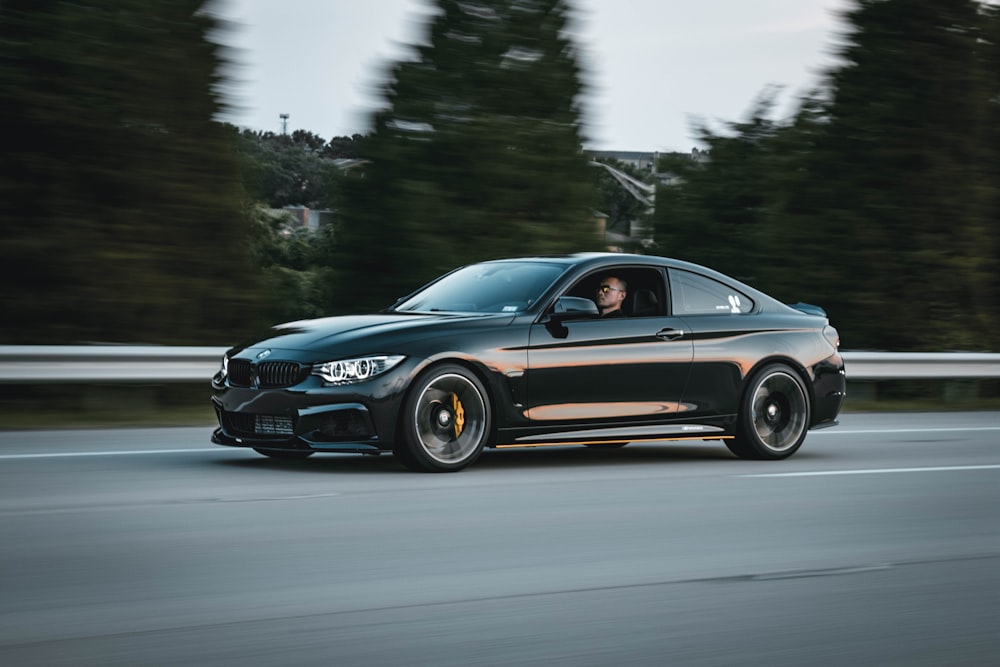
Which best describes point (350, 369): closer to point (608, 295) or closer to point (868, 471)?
point (608, 295)

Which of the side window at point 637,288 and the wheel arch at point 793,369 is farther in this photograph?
the wheel arch at point 793,369

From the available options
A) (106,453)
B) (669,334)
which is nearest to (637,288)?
(669,334)

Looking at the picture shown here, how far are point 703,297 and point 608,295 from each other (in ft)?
2.67

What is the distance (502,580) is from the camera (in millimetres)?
6281

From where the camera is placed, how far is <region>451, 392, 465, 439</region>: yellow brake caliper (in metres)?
9.34

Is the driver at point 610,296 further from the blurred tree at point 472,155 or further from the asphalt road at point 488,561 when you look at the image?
the blurred tree at point 472,155

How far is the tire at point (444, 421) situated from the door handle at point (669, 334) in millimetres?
1564

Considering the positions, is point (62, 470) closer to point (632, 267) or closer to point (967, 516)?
point (632, 267)

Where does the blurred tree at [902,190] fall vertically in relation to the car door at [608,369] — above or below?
above

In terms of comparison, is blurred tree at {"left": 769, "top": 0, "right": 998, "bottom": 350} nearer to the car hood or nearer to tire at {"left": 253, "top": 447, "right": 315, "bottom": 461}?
the car hood

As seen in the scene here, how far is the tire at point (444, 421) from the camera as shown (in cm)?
914

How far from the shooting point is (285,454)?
31.5 ft

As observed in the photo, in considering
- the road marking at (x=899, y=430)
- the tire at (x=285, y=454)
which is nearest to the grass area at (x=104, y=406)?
the tire at (x=285, y=454)

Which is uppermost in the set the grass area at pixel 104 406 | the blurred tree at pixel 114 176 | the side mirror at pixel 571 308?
the blurred tree at pixel 114 176
